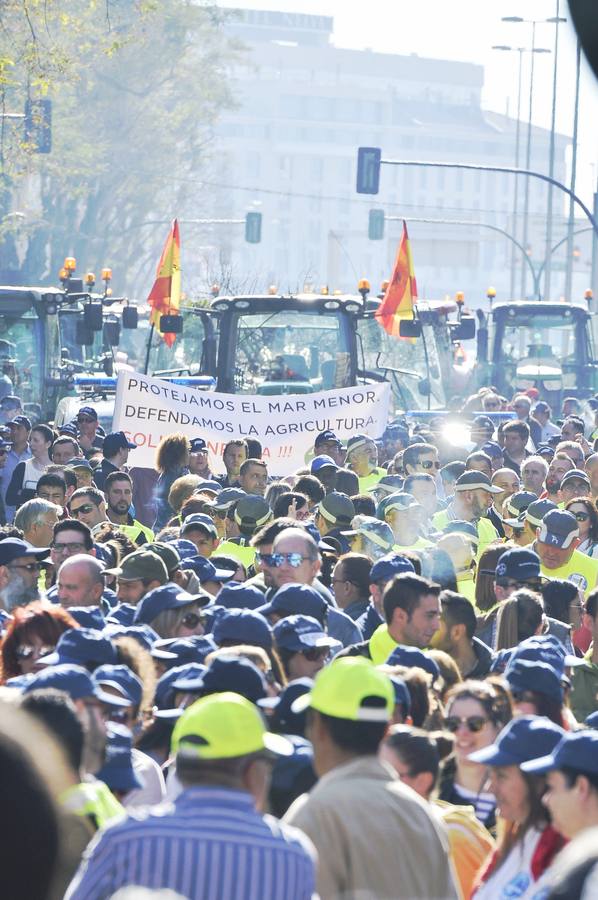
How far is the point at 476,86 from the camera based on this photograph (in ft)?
631

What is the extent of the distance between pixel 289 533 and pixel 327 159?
157745 mm

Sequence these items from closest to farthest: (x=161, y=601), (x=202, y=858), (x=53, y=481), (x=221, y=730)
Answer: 1. (x=202, y=858)
2. (x=221, y=730)
3. (x=161, y=601)
4. (x=53, y=481)

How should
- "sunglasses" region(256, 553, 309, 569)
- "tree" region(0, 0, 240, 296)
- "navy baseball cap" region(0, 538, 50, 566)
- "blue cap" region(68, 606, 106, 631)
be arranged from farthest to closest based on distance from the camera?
"tree" region(0, 0, 240, 296)
"navy baseball cap" region(0, 538, 50, 566)
"sunglasses" region(256, 553, 309, 569)
"blue cap" region(68, 606, 106, 631)

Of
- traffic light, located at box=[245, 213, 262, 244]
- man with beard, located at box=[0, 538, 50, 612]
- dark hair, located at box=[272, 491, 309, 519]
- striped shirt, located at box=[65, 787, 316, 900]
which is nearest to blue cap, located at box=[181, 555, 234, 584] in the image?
man with beard, located at box=[0, 538, 50, 612]

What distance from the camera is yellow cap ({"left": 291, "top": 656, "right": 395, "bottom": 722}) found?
4.63m

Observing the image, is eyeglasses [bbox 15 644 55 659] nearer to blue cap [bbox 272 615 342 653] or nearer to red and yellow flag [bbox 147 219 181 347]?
blue cap [bbox 272 615 342 653]

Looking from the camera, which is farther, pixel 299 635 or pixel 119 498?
pixel 119 498

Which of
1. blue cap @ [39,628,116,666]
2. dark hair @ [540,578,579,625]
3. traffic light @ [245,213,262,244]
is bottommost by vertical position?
dark hair @ [540,578,579,625]

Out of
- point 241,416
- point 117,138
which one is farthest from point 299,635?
point 117,138

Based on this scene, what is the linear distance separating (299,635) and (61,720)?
6.89ft

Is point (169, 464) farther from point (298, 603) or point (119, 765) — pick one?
point (119, 765)

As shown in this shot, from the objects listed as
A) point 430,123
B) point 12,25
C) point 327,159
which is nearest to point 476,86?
point 430,123

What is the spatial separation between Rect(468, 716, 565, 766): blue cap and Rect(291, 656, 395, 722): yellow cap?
1.42 feet

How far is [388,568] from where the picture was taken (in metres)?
8.12
